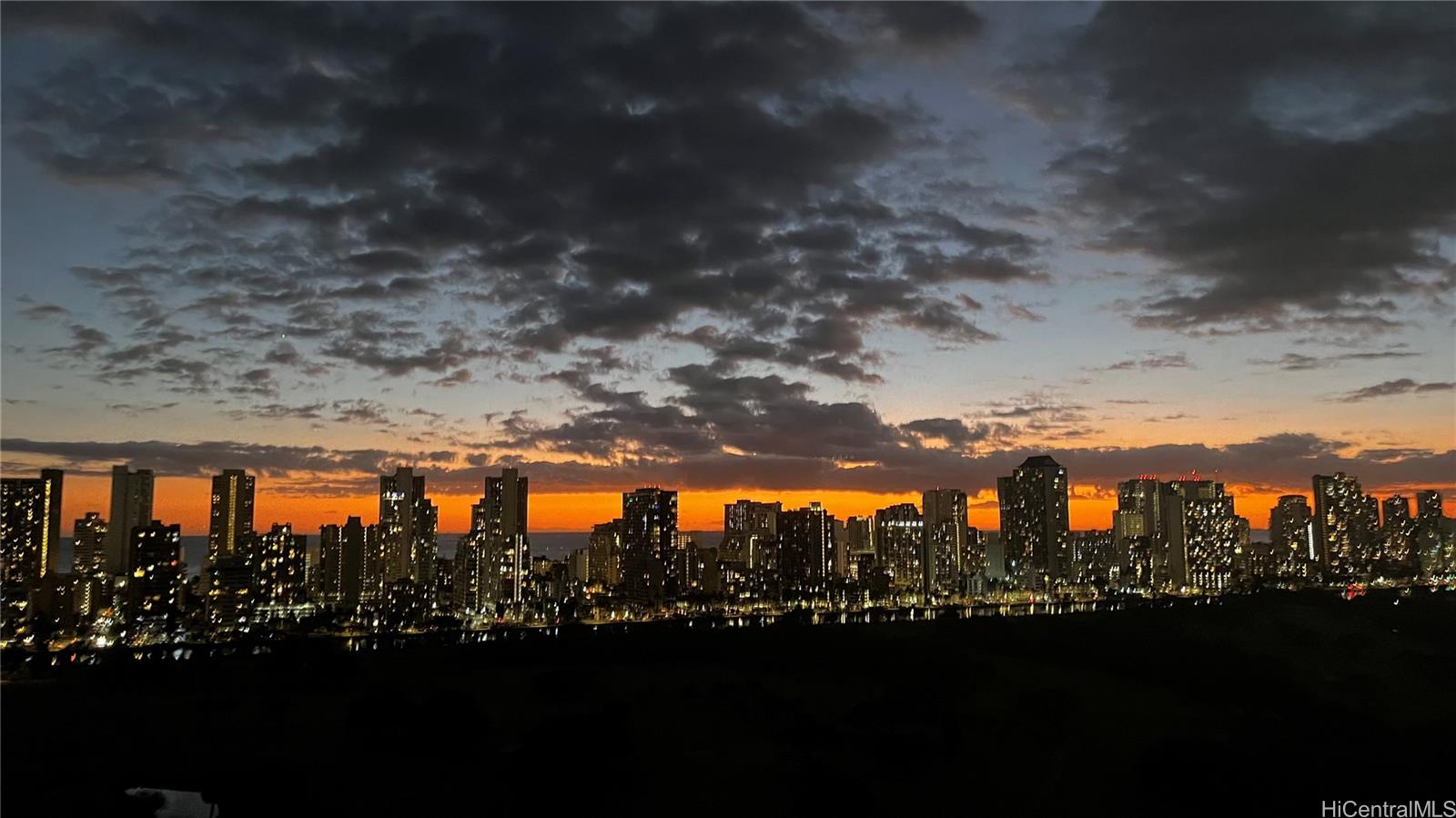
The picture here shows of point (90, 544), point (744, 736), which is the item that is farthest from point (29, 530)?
point (744, 736)

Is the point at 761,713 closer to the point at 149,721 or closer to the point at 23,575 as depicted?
the point at 149,721

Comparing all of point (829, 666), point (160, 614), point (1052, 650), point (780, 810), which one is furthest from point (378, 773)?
point (160, 614)

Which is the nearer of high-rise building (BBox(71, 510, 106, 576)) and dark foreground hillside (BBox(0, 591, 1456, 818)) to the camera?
dark foreground hillside (BBox(0, 591, 1456, 818))

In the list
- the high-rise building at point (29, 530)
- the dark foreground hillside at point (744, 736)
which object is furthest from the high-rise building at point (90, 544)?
the dark foreground hillside at point (744, 736)

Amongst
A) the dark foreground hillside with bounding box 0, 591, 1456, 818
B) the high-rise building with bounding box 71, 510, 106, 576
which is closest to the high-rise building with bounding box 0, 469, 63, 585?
the high-rise building with bounding box 71, 510, 106, 576

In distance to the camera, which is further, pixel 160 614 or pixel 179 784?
pixel 160 614

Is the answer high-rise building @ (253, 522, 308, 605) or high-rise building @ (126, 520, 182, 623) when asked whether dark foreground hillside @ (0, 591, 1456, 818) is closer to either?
high-rise building @ (126, 520, 182, 623)

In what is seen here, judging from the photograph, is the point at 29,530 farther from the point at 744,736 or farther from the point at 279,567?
the point at 744,736
